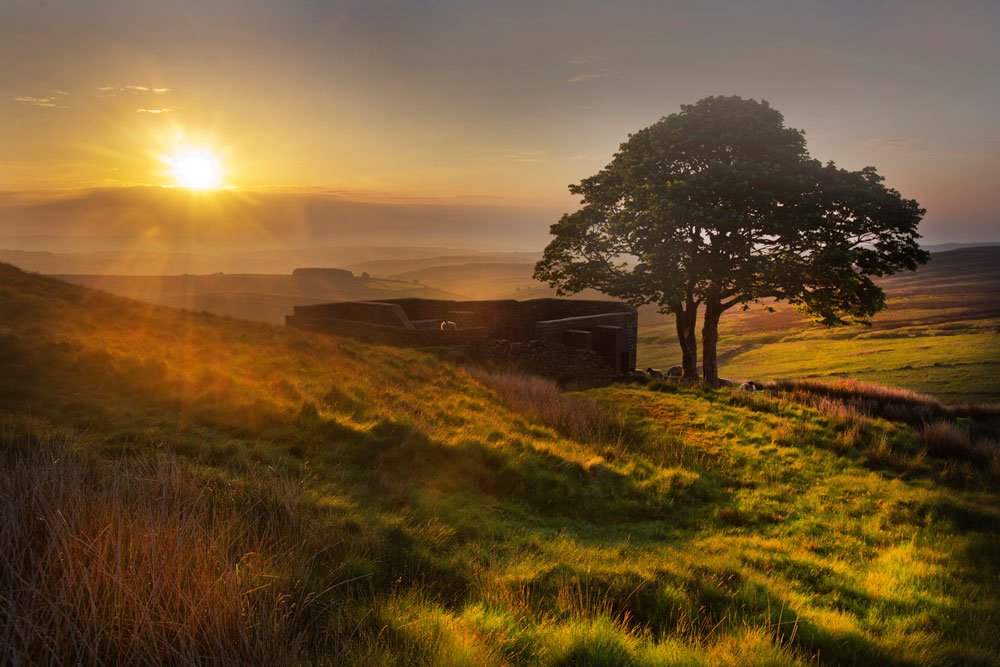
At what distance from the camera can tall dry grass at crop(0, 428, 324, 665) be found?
3.02 meters

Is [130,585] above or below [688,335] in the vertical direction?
below

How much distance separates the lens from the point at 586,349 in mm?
23594

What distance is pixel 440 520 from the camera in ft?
21.4

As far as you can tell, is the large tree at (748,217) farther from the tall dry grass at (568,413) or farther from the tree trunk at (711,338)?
the tall dry grass at (568,413)

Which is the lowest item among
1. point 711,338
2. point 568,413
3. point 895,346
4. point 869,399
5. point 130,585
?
point 895,346

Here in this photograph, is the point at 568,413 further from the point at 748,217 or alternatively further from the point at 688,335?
the point at 688,335

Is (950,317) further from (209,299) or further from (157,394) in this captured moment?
(209,299)

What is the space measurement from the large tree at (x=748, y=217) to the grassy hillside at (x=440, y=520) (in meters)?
6.57

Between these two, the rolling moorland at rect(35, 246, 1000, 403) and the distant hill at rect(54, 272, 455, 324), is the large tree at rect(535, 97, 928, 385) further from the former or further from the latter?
the distant hill at rect(54, 272, 455, 324)

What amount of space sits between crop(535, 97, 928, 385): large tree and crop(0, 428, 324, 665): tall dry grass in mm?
17446

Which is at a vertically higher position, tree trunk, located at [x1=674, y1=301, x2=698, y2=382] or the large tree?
the large tree

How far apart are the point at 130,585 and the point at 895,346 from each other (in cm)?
5249

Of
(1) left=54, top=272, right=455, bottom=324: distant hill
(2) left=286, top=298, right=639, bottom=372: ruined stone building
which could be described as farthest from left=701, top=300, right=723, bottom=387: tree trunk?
(1) left=54, top=272, right=455, bottom=324: distant hill

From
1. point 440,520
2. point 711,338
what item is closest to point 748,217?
point 711,338
